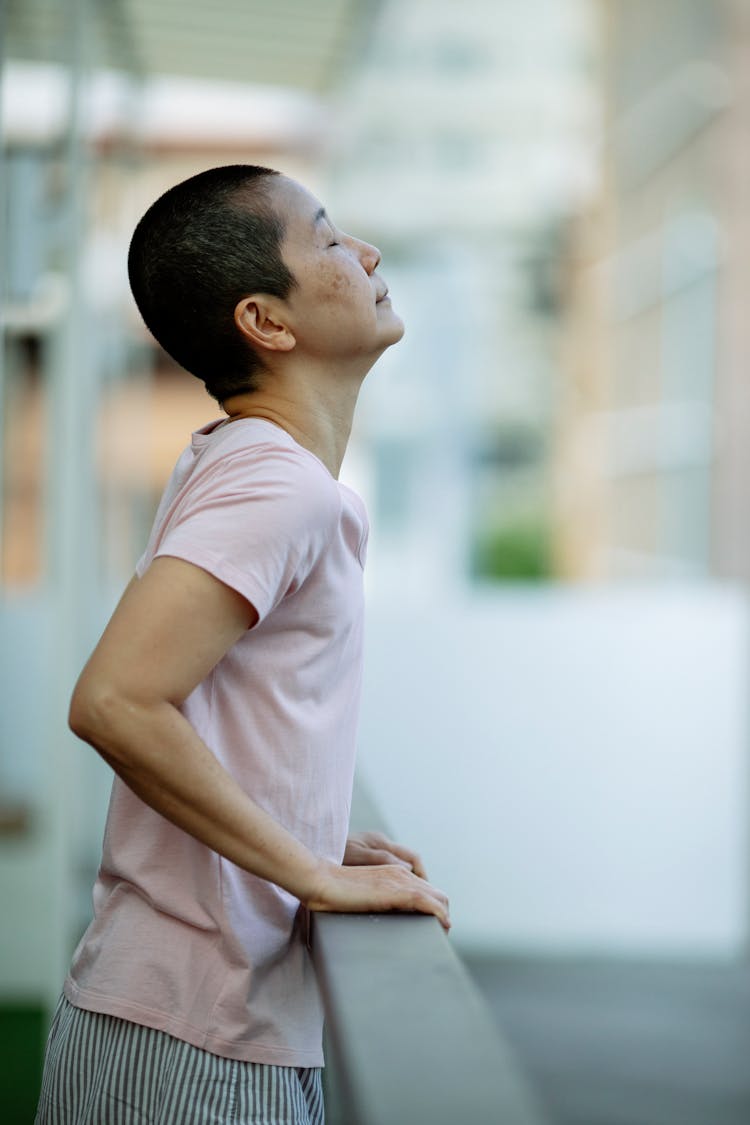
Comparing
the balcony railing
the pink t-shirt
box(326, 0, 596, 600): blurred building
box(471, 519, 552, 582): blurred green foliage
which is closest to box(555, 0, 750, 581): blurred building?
box(326, 0, 596, 600): blurred building

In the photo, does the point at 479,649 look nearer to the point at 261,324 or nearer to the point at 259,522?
the point at 261,324

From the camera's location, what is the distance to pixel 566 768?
14.6ft

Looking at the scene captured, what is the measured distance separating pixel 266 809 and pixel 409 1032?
0.99 ft

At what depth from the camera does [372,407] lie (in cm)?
1141

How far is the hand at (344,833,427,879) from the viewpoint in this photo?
42.8 inches

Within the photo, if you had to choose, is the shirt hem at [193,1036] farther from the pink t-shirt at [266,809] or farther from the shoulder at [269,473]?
the shoulder at [269,473]

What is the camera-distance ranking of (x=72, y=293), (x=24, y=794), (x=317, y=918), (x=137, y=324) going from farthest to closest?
1. (x=137, y=324)
2. (x=24, y=794)
3. (x=72, y=293)
4. (x=317, y=918)

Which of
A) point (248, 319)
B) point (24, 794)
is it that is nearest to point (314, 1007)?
point (248, 319)

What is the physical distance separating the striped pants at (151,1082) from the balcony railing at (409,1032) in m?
0.14

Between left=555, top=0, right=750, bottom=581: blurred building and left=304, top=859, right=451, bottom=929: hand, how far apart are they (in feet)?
18.2

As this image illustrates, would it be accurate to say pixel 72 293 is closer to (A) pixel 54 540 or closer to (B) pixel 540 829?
(A) pixel 54 540

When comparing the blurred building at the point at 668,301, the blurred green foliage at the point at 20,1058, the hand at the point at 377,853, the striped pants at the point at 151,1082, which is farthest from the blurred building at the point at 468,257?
the striped pants at the point at 151,1082

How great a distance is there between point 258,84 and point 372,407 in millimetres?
6714

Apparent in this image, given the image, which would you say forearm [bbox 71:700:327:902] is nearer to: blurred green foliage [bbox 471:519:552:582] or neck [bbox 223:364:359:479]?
neck [bbox 223:364:359:479]
